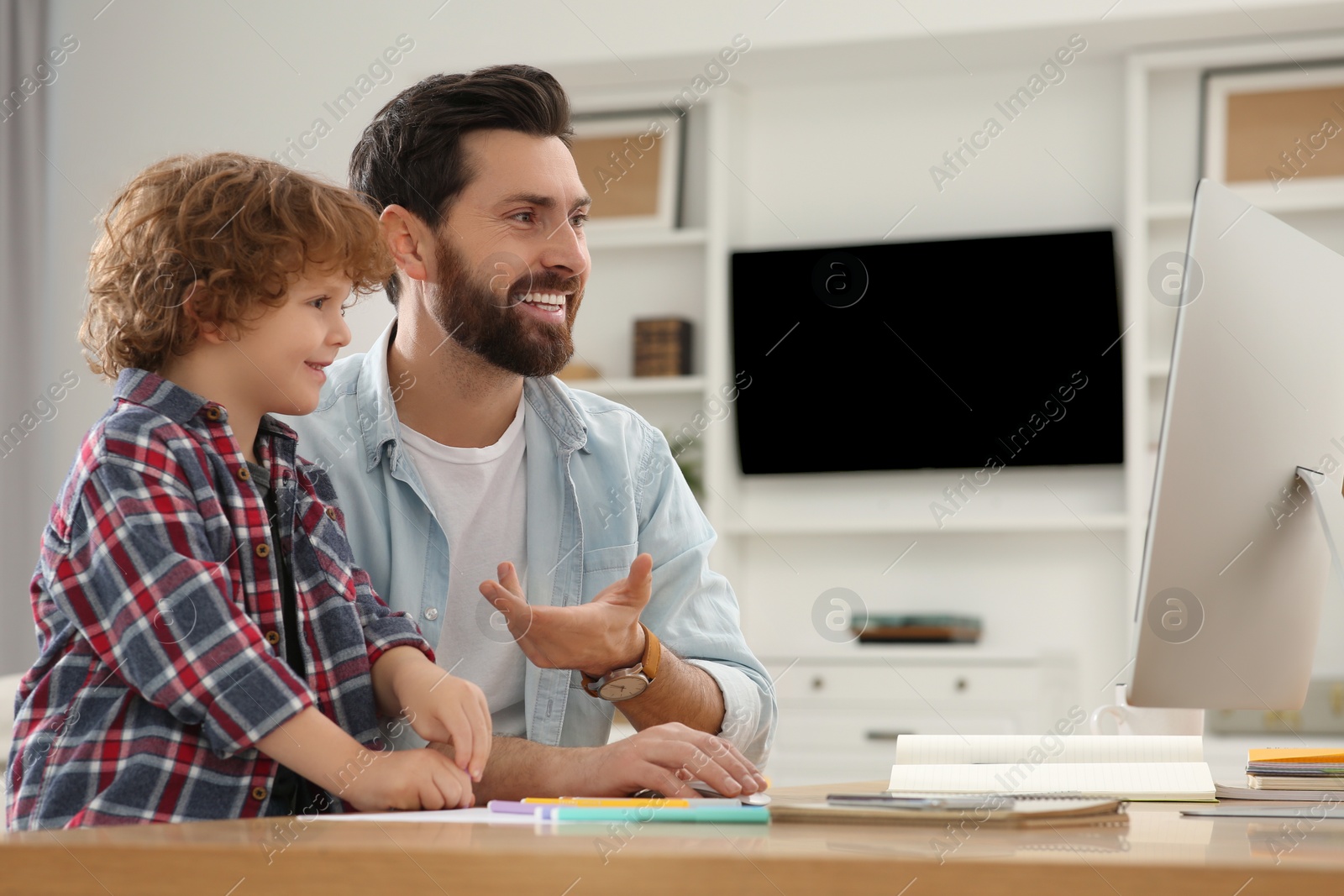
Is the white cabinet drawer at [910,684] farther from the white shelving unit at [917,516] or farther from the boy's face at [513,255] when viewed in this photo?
the boy's face at [513,255]

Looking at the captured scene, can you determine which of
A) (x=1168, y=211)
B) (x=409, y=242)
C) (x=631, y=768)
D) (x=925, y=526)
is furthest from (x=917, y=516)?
(x=631, y=768)

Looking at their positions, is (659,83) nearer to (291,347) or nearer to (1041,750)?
(291,347)

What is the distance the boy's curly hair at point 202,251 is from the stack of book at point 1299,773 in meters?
0.89

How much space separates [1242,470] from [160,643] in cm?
76

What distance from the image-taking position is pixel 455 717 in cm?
96

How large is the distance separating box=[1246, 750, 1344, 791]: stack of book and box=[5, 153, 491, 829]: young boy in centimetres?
66

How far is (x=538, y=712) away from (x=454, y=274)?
579mm

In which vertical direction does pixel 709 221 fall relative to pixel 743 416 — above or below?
above

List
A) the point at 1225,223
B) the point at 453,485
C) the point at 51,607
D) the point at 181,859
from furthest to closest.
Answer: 1. the point at 453,485
2. the point at 51,607
3. the point at 1225,223
4. the point at 181,859

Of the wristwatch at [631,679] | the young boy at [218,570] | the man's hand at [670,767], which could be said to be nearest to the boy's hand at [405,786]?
the young boy at [218,570]

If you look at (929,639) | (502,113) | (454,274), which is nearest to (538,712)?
(454,274)

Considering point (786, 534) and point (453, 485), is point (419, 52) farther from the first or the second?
point (453, 485)

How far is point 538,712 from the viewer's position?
1459 millimetres

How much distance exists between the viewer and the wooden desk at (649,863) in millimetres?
492
